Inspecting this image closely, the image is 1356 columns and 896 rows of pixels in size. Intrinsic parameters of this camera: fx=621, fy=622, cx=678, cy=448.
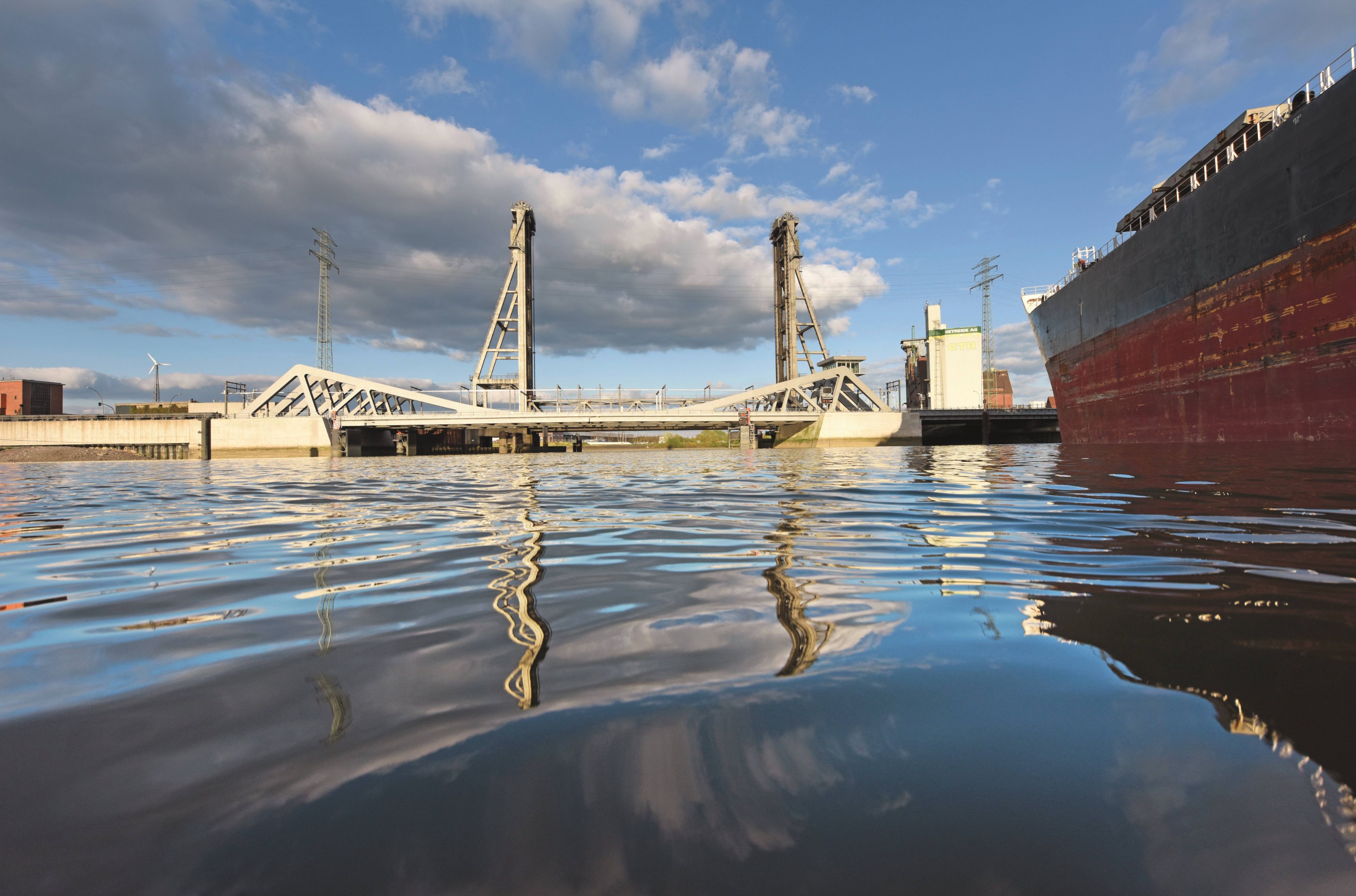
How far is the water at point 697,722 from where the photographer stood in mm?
915

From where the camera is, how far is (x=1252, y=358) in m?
13.2

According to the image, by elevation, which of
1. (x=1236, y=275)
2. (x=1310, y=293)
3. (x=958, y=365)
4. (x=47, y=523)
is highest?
(x=958, y=365)

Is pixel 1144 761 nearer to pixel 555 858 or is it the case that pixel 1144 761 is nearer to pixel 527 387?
pixel 555 858

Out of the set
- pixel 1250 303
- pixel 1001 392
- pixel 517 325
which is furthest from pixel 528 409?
pixel 1001 392

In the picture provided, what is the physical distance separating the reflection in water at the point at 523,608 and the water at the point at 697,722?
0.07 feet

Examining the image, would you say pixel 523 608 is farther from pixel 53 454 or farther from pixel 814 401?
pixel 53 454

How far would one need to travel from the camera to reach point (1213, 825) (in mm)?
951

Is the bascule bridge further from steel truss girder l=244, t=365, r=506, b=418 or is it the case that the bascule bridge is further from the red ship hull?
the red ship hull

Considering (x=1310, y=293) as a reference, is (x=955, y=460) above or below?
below

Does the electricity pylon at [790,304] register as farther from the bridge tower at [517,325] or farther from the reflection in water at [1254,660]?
the reflection in water at [1254,660]

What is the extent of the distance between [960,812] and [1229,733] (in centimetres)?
69

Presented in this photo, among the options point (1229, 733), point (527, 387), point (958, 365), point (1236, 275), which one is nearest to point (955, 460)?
point (1236, 275)

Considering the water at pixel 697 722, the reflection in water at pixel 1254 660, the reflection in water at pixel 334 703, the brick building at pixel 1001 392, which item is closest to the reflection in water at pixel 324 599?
the water at pixel 697 722

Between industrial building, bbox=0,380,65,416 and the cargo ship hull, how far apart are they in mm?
99962
